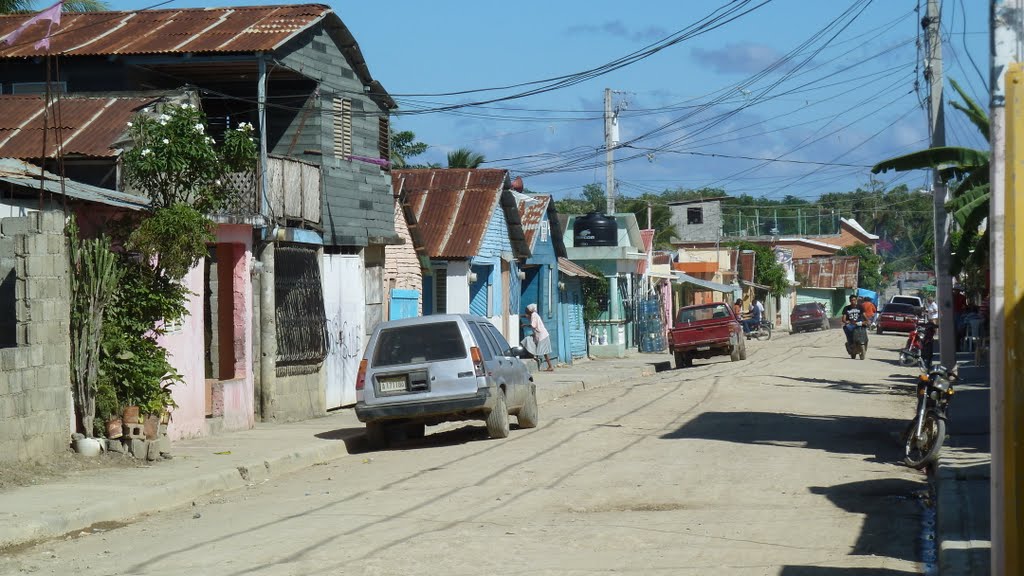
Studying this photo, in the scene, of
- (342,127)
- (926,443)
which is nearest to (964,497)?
(926,443)

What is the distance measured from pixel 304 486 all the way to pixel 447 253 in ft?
61.6

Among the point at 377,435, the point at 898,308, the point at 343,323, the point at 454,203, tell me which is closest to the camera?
the point at 377,435

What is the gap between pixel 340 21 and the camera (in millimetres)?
23391

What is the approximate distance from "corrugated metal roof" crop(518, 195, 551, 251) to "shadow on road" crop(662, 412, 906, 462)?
18.6 m

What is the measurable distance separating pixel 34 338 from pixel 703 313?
97.4ft

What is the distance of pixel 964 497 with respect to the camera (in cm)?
1077

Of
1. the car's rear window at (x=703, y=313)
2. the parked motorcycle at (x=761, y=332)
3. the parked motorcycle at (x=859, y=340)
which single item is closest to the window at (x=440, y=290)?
the car's rear window at (x=703, y=313)

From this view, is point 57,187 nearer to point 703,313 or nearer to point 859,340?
point 859,340

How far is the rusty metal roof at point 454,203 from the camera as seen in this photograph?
107 feet

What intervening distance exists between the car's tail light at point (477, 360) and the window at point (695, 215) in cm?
8208

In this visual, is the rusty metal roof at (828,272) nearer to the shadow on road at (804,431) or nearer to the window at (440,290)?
the window at (440,290)

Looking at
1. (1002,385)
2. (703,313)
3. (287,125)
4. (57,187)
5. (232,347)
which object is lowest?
(703,313)

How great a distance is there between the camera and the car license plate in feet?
55.6

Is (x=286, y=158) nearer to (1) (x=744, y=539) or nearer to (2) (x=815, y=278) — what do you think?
(1) (x=744, y=539)
